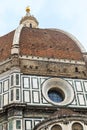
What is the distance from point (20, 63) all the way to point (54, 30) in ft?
22.7

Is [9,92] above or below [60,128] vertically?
above

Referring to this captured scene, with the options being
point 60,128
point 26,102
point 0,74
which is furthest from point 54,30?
point 60,128

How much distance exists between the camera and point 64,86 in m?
24.0

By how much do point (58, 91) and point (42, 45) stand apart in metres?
4.51

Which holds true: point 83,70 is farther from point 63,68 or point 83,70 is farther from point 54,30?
point 54,30

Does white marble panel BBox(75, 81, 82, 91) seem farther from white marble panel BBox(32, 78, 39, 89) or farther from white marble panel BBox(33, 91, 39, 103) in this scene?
white marble panel BBox(33, 91, 39, 103)

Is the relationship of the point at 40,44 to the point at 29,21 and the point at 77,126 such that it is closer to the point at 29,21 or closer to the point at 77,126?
the point at 77,126

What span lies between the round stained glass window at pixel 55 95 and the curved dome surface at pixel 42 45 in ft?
10.1

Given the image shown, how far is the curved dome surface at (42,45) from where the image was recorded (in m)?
26.1

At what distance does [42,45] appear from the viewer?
26984mm

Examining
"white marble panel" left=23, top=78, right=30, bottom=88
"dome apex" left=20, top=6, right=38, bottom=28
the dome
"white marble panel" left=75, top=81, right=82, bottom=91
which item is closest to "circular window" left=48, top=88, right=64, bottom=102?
"white marble panel" left=75, top=81, right=82, bottom=91

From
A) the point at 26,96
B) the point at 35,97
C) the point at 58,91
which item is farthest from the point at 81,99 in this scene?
the point at 26,96

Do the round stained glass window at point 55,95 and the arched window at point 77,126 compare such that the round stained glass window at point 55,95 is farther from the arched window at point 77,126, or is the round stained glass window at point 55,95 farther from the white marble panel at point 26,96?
the arched window at point 77,126

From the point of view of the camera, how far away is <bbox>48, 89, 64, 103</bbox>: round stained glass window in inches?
930
